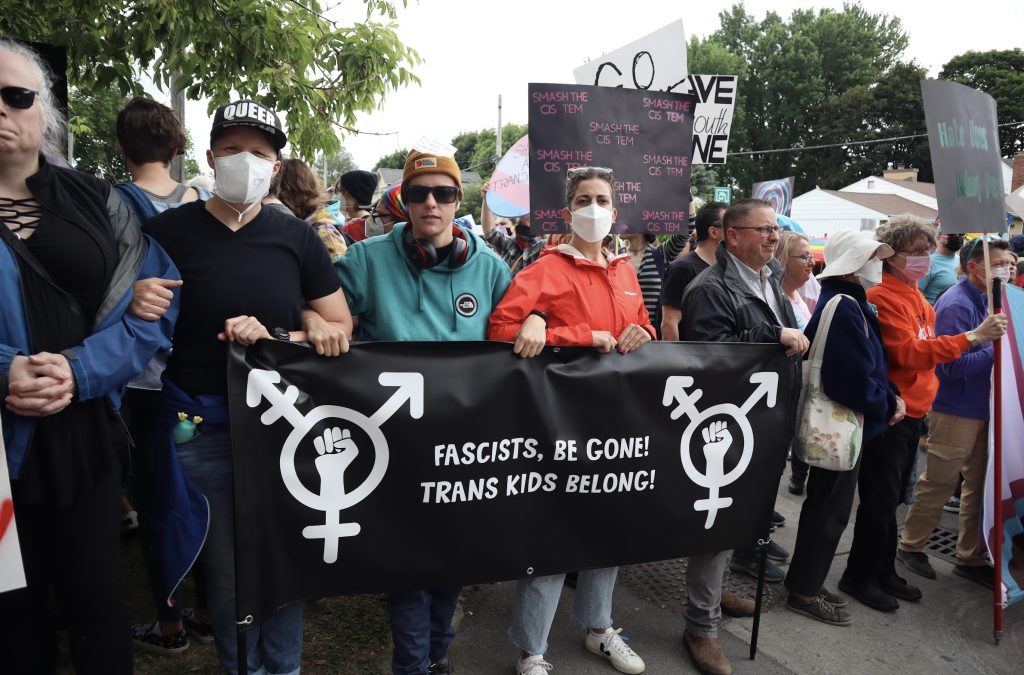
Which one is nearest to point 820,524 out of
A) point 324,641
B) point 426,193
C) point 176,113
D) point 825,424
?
point 825,424

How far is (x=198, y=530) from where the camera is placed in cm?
233

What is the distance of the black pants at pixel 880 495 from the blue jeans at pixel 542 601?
1630 millimetres

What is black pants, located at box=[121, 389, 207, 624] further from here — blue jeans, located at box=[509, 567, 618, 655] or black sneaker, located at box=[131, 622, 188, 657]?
blue jeans, located at box=[509, 567, 618, 655]

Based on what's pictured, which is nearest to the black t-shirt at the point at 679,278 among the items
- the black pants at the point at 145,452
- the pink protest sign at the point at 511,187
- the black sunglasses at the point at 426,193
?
the black sunglasses at the point at 426,193

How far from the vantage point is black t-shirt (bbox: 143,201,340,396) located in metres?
2.28

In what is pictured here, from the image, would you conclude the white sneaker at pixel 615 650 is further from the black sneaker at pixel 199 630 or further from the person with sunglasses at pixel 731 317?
the black sneaker at pixel 199 630

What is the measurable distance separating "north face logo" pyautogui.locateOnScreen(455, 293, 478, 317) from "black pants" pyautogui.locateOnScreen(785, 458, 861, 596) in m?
2.01

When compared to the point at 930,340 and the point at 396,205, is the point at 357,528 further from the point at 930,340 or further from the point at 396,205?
the point at 930,340

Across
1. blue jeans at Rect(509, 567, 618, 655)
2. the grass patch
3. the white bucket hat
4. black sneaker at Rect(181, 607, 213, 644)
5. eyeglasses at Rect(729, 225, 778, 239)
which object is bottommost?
the grass patch

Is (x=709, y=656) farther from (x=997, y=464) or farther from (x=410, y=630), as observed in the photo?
(x=997, y=464)

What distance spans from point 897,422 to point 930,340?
0.44 meters

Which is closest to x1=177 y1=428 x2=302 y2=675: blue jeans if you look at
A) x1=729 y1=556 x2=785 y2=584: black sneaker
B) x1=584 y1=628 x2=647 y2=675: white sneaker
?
x1=584 y1=628 x2=647 y2=675: white sneaker

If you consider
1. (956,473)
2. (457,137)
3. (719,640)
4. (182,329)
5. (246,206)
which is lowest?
(719,640)

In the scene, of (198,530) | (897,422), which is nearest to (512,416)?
(198,530)
